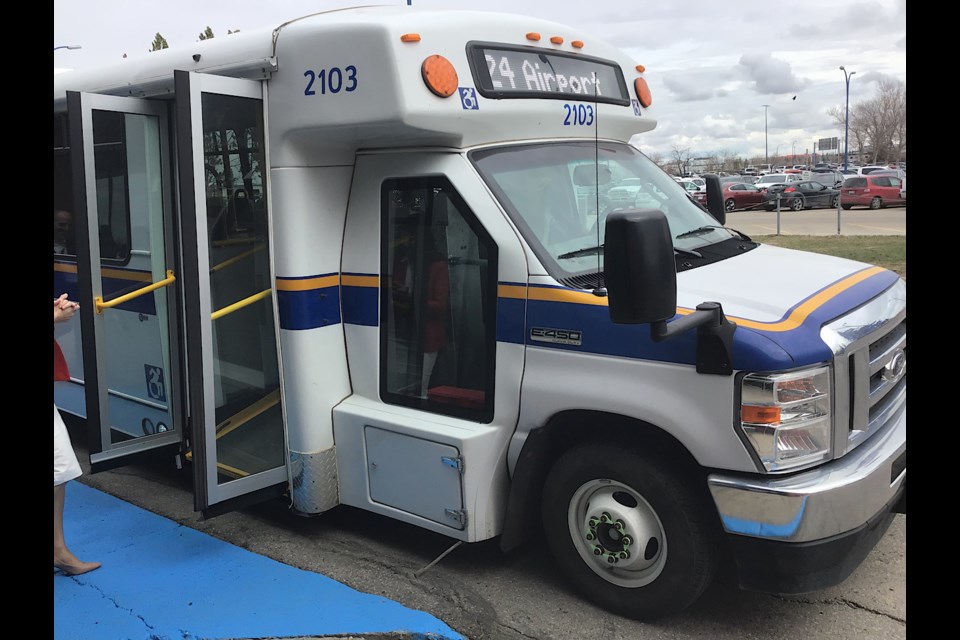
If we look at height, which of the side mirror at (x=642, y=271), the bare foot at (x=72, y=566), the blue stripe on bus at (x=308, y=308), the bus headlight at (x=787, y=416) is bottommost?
the bare foot at (x=72, y=566)

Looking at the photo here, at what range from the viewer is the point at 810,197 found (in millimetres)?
29469

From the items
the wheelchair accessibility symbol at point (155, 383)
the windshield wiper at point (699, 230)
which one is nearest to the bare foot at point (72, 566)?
the wheelchair accessibility symbol at point (155, 383)

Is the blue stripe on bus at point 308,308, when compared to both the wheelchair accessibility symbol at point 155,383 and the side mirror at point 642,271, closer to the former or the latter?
the wheelchair accessibility symbol at point 155,383

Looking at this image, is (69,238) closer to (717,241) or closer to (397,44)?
(397,44)

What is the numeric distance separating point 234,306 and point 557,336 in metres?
1.80

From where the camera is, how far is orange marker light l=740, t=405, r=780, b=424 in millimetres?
3043

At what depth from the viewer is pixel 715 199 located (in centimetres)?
536

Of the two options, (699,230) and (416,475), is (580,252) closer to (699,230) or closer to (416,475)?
(699,230)

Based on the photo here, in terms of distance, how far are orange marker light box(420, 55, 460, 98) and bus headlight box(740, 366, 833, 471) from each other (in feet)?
5.96

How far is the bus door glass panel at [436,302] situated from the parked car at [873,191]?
89.9 ft

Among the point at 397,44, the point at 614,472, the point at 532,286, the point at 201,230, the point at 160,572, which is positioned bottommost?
the point at 160,572

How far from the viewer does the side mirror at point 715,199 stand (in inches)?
209
